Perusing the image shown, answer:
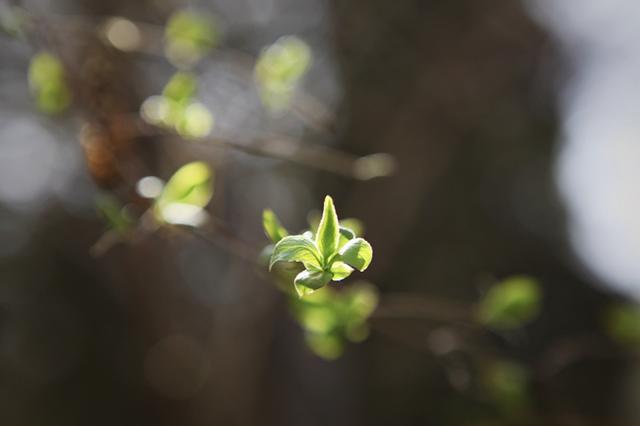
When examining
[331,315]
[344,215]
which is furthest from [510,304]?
[344,215]

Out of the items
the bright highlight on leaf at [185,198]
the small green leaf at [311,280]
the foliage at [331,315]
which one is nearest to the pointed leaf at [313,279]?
the small green leaf at [311,280]

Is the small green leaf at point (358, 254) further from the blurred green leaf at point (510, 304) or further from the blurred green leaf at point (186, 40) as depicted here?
the blurred green leaf at point (186, 40)

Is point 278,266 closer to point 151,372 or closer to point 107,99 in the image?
point 107,99

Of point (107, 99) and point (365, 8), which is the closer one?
point (107, 99)

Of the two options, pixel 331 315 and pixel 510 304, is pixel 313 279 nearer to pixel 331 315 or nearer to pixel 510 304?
pixel 331 315

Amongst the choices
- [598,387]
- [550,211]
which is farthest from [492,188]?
[598,387]

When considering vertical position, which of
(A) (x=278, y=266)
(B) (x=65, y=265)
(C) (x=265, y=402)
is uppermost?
(B) (x=65, y=265)

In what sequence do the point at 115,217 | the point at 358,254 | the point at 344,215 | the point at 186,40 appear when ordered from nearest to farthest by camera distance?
the point at 358,254, the point at 115,217, the point at 186,40, the point at 344,215
